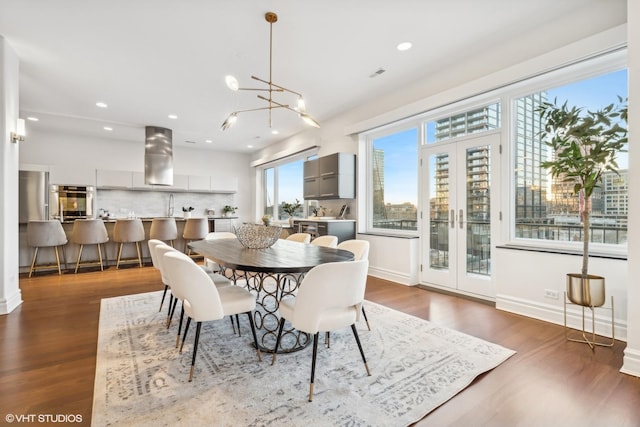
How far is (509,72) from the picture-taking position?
3.12 meters

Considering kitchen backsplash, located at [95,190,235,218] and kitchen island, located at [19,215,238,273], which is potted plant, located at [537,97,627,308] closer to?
kitchen island, located at [19,215,238,273]

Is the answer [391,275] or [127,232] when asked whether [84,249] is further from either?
[391,275]

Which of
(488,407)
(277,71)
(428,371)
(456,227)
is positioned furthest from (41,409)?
(456,227)

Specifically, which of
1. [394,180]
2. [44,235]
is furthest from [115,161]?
[394,180]

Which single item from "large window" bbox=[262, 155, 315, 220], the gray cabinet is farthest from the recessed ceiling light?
"large window" bbox=[262, 155, 315, 220]

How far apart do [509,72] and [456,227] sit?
1882 millimetres

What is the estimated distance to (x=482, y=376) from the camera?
1993 mm

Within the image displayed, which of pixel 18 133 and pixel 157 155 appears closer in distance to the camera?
pixel 18 133

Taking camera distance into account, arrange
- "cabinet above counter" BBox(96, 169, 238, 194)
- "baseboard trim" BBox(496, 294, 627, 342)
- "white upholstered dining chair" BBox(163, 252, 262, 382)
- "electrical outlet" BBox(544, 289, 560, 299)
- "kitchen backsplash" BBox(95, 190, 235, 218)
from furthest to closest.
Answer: "kitchen backsplash" BBox(95, 190, 235, 218)
"cabinet above counter" BBox(96, 169, 238, 194)
"electrical outlet" BBox(544, 289, 560, 299)
"baseboard trim" BBox(496, 294, 627, 342)
"white upholstered dining chair" BBox(163, 252, 262, 382)

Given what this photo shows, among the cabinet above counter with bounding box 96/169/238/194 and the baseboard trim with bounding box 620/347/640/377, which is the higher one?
the cabinet above counter with bounding box 96/169/238/194

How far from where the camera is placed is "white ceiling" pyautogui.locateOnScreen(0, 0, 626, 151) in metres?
2.63

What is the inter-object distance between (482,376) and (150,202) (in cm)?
791

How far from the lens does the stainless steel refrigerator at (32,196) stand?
5.41 m

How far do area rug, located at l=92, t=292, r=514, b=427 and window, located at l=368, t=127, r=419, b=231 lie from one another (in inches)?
88.1
